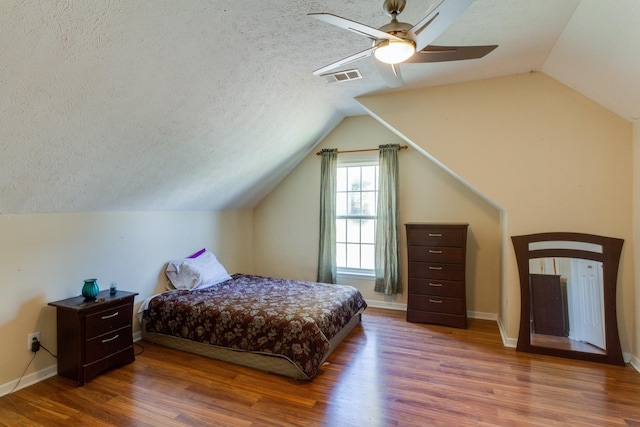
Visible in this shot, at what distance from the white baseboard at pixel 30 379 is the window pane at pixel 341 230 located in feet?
10.6

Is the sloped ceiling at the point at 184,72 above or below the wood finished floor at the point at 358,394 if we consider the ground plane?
above

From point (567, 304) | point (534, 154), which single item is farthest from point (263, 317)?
point (534, 154)

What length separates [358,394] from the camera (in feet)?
7.29

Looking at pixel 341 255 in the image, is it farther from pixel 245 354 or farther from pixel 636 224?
pixel 636 224

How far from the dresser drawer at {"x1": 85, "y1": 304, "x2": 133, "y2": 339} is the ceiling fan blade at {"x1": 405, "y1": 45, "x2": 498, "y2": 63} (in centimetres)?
285

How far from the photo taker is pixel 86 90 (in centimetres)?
183

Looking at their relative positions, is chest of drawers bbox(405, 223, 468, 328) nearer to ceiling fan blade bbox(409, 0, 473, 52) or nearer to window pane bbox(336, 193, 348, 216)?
window pane bbox(336, 193, 348, 216)

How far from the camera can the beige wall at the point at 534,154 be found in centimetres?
269

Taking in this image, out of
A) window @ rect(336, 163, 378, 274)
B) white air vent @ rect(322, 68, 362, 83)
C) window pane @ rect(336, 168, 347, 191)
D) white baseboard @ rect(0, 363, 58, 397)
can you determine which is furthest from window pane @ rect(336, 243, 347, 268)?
white baseboard @ rect(0, 363, 58, 397)

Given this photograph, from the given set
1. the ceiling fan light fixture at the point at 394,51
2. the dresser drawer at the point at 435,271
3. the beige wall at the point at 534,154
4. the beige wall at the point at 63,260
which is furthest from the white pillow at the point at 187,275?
the ceiling fan light fixture at the point at 394,51

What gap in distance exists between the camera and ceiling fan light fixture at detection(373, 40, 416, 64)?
5.16 feet

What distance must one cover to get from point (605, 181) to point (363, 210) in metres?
2.52

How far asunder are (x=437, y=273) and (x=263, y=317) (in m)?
2.01

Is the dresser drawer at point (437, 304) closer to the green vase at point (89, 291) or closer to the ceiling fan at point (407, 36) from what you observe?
the ceiling fan at point (407, 36)
